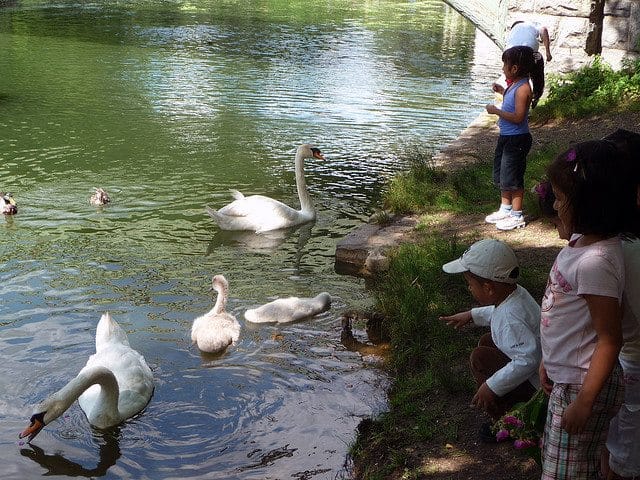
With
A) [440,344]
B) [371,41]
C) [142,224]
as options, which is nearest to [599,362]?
[440,344]

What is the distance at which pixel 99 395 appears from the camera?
5891mm

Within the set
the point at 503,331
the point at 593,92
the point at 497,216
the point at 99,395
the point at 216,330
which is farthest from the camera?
the point at 593,92

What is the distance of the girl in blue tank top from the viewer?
25.2 ft

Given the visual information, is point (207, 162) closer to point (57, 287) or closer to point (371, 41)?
point (57, 287)

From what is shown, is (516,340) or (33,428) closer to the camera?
(516,340)

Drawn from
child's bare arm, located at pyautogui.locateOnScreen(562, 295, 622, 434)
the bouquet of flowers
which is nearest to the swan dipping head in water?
the bouquet of flowers

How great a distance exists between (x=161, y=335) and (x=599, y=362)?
4.55m

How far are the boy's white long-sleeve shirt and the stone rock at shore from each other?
3.61 metres

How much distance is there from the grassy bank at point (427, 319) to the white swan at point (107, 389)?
1.68 meters

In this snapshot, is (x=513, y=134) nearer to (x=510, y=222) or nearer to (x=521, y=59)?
(x=521, y=59)

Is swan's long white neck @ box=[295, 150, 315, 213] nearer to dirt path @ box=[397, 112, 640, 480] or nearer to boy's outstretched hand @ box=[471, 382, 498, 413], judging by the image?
dirt path @ box=[397, 112, 640, 480]

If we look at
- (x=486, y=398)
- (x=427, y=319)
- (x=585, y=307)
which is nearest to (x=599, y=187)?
(x=585, y=307)

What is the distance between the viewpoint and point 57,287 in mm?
7871

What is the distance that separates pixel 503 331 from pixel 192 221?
6.13m
